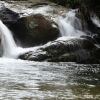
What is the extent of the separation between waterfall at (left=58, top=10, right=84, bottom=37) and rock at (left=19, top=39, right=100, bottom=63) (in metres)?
3.20

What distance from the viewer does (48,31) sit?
2488 centimetres

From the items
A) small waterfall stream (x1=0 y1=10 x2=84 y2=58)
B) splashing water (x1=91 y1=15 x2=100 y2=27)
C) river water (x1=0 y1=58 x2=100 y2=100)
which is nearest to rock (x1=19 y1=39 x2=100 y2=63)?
small waterfall stream (x1=0 y1=10 x2=84 y2=58)

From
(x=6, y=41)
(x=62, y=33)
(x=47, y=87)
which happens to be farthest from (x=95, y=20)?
(x=47, y=87)

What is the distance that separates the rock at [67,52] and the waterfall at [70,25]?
3.20 metres

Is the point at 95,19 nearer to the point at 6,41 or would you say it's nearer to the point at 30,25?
the point at 30,25

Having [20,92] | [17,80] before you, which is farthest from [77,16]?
[20,92]

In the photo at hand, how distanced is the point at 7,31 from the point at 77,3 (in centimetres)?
738

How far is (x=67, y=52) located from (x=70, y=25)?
5.35m

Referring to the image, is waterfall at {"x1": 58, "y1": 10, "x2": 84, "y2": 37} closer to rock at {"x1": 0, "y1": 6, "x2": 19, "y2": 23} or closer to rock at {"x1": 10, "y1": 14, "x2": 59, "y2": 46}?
rock at {"x1": 10, "y1": 14, "x2": 59, "y2": 46}

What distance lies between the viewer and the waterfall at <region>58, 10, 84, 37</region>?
25644mm

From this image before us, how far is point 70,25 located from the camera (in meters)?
26.4

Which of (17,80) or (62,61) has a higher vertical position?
(17,80)

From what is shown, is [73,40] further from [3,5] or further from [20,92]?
[20,92]

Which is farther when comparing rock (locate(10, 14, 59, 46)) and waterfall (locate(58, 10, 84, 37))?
waterfall (locate(58, 10, 84, 37))
